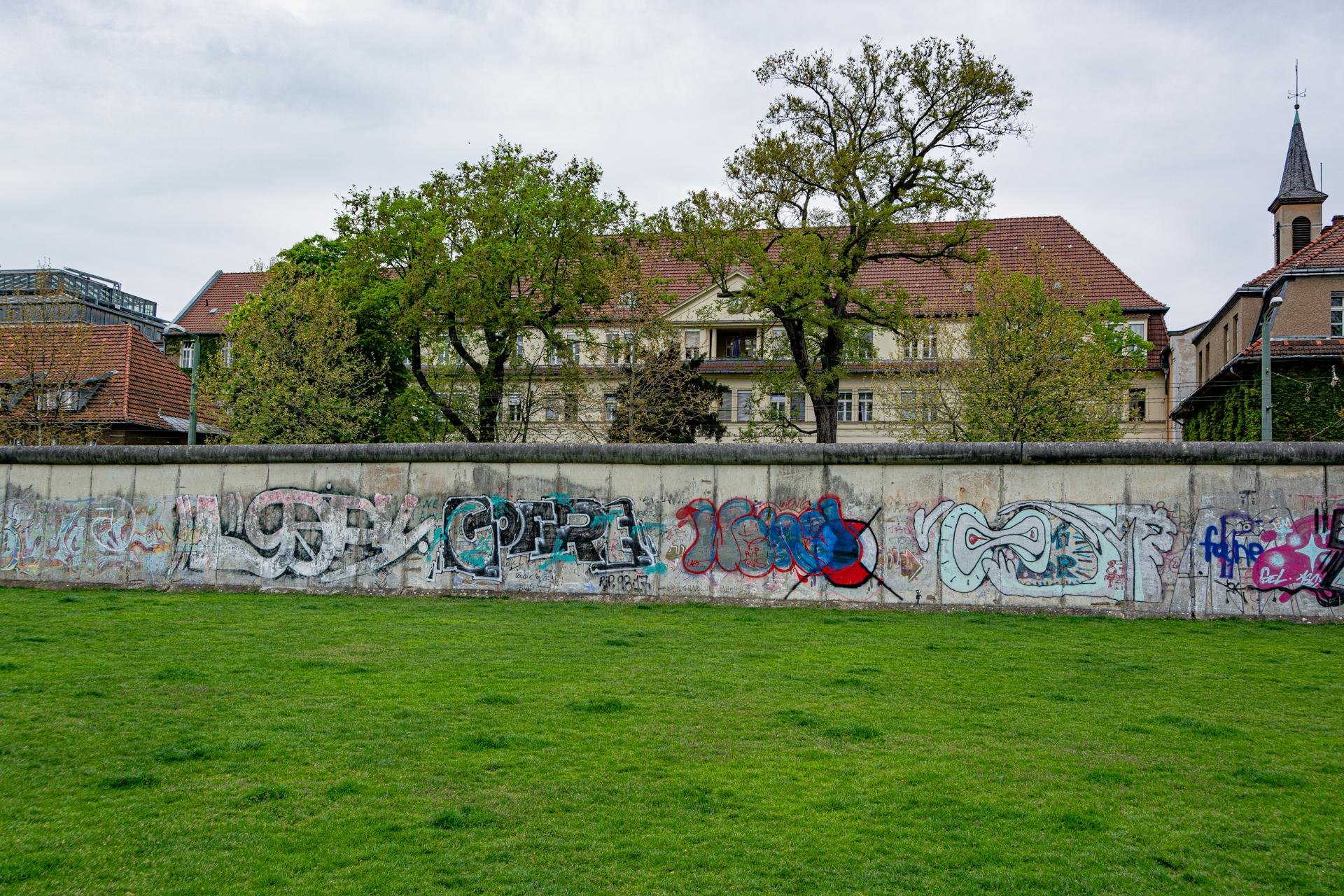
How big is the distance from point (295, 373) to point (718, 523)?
83.4 ft

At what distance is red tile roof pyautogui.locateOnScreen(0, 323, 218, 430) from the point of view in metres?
39.2

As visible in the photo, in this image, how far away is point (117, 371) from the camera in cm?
4634

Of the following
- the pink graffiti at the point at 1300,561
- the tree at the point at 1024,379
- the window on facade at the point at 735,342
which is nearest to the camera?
the pink graffiti at the point at 1300,561

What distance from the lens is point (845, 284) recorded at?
3509 cm

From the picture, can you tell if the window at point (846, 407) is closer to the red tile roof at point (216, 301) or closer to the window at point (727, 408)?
the window at point (727, 408)

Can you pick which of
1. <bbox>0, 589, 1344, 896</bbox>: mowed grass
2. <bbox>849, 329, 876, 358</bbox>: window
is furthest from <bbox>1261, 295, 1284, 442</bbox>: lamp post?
<bbox>849, 329, 876, 358</bbox>: window

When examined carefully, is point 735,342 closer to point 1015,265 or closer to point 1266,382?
point 1015,265

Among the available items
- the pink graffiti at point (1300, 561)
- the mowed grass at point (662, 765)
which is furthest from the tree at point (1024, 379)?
the mowed grass at point (662, 765)

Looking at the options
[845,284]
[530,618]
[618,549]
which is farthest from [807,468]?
[845,284]

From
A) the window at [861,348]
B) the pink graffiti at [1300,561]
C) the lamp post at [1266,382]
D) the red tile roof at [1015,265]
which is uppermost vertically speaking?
the red tile roof at [1015,265]

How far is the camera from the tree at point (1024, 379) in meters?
32.0

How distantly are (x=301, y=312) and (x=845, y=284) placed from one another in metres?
19.9

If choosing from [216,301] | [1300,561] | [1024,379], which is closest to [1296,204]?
[1024,379]

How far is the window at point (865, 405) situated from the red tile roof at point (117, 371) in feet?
106
